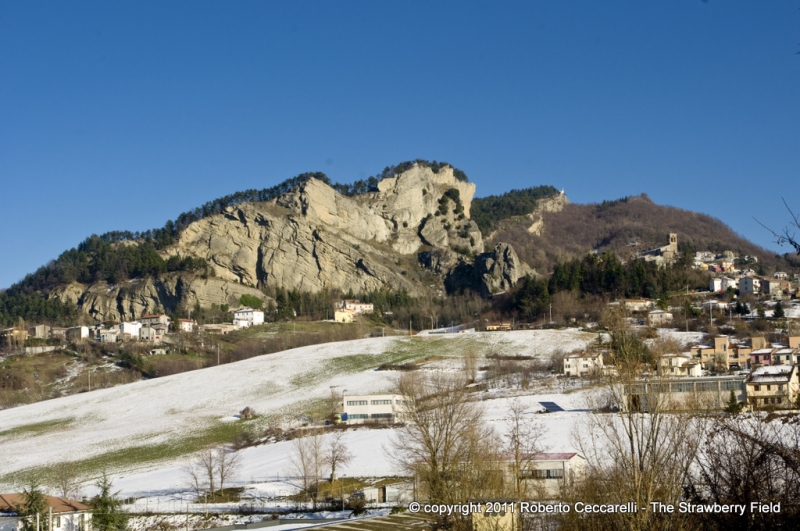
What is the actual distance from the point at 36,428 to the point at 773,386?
56880mm

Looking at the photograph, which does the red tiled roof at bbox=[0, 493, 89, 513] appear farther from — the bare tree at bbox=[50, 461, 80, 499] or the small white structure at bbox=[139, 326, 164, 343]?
the small white structure at bbox=[139, 326, 164, 343]

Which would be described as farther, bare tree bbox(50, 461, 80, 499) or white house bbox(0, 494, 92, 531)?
bare tree bbox(50, 461, 80, 499)

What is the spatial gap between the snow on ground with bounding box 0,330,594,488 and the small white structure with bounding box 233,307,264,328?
36.5 m

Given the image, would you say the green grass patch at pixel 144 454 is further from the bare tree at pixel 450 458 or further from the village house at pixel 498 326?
the village house at pixel 498 326

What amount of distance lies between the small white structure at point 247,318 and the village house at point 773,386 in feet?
292

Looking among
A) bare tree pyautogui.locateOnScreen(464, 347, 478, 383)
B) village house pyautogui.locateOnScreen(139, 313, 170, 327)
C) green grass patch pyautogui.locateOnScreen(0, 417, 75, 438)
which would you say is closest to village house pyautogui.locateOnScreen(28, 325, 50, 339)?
village house pyautogui.locateOnScreen(139, 313, 170, 327)

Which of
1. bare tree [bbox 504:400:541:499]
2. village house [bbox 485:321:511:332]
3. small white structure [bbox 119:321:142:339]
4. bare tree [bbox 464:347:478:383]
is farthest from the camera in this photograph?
small white structure [bbox 119:321:142:339]

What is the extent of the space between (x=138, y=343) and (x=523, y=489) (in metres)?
101

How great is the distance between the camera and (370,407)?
60938 millimetres

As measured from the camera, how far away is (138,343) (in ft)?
384

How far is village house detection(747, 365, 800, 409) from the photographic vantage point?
170ft

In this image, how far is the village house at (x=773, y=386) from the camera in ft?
170

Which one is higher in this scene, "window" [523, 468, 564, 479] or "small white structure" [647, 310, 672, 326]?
"small white structure" [647, 310, 672, 326]

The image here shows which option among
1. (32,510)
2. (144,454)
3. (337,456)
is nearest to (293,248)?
(144,454)
